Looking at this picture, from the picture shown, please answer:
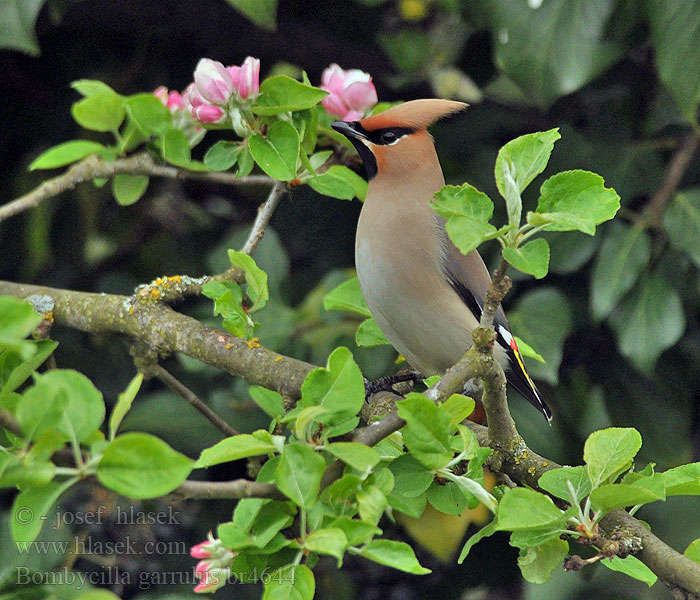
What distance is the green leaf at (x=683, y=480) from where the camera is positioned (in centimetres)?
124

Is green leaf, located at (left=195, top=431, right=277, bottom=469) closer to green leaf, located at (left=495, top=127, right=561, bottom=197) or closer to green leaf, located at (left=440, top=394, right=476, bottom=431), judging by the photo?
green leaf, located at (left=440, top=394, right=476, bottom=431)

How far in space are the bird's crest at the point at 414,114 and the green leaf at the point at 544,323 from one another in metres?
0.61

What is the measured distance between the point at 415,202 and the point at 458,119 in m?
0.71

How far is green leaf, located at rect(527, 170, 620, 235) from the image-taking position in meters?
1.10

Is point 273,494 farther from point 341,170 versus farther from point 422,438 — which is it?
point 341,170

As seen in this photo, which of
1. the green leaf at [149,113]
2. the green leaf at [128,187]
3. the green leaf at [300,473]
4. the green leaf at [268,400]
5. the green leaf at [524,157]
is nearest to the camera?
the green leaf at [300,473]

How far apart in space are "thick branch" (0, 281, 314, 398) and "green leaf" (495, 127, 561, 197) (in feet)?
1.85

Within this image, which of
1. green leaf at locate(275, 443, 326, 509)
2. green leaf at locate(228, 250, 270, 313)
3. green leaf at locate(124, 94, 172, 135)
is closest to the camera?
green leaf at locate(275, 443, 326, 509)

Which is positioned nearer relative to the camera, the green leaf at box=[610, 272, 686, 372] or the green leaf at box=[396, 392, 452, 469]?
the green leaf at box=[396, 392, 452, 469]

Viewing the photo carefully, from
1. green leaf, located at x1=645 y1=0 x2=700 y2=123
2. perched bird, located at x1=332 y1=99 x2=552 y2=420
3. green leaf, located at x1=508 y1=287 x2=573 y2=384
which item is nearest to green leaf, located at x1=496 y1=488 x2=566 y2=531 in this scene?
perched bird, located at x1=332 y1=99 x2=552 y2=420

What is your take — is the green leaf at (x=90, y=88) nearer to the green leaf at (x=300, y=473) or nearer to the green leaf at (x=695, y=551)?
the green leaf at (x=300, y=473)

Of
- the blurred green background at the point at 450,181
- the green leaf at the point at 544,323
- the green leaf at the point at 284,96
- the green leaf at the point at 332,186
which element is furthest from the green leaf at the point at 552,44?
the green leaf at the point at 284,96

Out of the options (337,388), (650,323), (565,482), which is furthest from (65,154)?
(650,323)

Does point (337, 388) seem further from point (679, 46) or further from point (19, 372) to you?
point (679, 46)
